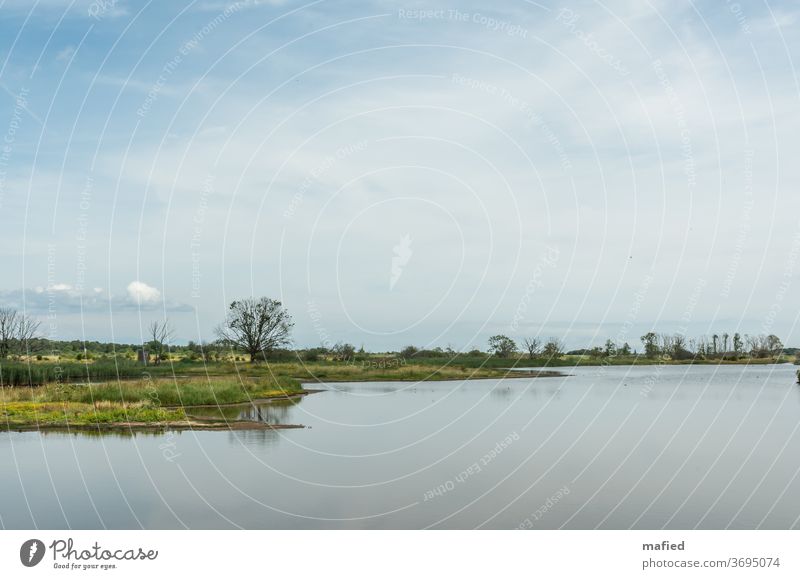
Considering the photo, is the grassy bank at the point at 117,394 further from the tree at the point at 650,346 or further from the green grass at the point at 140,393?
the tree at the point at 650,346

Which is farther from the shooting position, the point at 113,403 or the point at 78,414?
the point at 113,403

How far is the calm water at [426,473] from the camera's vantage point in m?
21.3

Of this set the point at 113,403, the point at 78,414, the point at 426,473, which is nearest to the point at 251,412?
the point at 113,403

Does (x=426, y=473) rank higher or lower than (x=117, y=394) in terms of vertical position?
lower

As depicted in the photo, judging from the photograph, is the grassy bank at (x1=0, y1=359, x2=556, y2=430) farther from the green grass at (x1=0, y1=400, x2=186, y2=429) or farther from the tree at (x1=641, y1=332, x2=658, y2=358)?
the tree at (x1=641, y1=332, x2=658, y2=358)

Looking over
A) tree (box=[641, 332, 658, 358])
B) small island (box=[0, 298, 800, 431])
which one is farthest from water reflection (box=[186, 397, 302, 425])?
tree (box=[641, 332, 658, 358])

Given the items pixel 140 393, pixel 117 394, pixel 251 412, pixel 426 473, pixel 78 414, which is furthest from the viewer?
pixel 251 412

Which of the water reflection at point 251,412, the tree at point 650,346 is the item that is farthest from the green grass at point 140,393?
the tree at point 650,346

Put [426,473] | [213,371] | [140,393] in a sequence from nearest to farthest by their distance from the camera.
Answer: [426,473]
[140,393]
[213,371]

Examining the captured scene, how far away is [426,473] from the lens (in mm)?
27734

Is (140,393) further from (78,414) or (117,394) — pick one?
(78,414)

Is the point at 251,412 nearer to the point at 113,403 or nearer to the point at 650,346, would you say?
the point at 113,403

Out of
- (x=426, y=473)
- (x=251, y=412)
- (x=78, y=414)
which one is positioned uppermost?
(x=78, y=414)

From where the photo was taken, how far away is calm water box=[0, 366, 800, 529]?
21.3m
